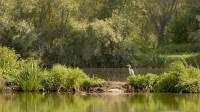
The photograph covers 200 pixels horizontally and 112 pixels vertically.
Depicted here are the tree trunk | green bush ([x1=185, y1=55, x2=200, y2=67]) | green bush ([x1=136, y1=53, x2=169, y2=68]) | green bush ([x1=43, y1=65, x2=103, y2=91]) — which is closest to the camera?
green bush ([x1=43, y1=65, x2=103, y2=91])

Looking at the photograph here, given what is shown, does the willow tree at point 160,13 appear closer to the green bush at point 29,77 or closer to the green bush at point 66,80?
the green bush at point 66,80

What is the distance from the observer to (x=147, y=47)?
80.4 m

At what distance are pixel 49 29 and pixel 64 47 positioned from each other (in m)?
3.66

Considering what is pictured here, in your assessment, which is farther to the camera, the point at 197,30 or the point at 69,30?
the point at 197,30

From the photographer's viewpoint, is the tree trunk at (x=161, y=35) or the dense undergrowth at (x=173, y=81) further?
the tree trunk at (x=161, y=35)

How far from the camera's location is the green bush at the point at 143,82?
38594 millimetres

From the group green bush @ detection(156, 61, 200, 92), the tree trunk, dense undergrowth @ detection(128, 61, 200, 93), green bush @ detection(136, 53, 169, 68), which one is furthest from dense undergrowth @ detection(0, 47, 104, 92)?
the tree trunk

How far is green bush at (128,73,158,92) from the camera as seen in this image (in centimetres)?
3859

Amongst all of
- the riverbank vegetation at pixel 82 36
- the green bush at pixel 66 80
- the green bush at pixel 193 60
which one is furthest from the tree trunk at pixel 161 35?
the green bush at pixel 66 80

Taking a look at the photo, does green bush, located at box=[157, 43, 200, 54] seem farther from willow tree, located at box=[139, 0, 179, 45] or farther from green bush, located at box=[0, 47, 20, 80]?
green bush, located at box=[0, 47, 20, 80]

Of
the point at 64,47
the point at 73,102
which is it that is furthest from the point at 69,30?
the point at 73,102

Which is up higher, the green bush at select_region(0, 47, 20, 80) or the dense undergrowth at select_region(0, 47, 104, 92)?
the green bush at select_region(0, 47, 20, 80)

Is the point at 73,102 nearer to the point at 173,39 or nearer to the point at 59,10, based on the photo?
the point at 59,10

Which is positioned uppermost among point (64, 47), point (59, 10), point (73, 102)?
point (59, 10)
